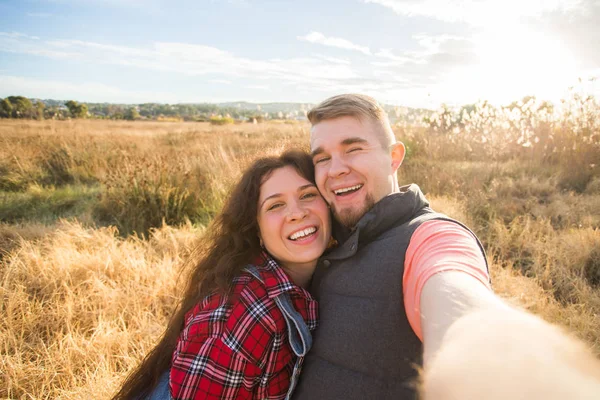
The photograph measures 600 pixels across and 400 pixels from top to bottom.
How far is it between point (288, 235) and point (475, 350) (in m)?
1.38

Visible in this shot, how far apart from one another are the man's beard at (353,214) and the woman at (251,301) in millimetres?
126

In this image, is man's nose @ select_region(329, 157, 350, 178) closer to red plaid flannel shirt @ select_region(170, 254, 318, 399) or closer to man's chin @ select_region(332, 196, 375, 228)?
man's chin @ select_region(332, 196, 375, 228)

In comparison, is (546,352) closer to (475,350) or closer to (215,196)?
(475,350)

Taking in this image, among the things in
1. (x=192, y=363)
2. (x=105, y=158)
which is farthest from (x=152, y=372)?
(x=105, y=158)

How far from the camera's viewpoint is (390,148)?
2.18m

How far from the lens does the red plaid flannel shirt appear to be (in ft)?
4.96

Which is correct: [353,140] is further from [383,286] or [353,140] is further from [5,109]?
[5,109]

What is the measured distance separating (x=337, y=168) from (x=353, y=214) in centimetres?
→ 28

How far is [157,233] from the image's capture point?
15.7 ft

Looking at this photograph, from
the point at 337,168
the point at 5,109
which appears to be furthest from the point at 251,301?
the point at 5,109

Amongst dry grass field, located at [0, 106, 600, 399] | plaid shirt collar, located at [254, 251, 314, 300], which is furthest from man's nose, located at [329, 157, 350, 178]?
plaid shirt collar, located at [254, 251, 314, 300]

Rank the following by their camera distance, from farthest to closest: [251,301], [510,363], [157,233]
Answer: [157,233] < [251,301] < [510,363]

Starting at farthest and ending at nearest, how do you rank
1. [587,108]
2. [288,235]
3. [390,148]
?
[587,108] < [390,148] < [288,235]

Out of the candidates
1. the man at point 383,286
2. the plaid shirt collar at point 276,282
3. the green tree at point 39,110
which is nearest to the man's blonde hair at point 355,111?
the man at point 383,286
